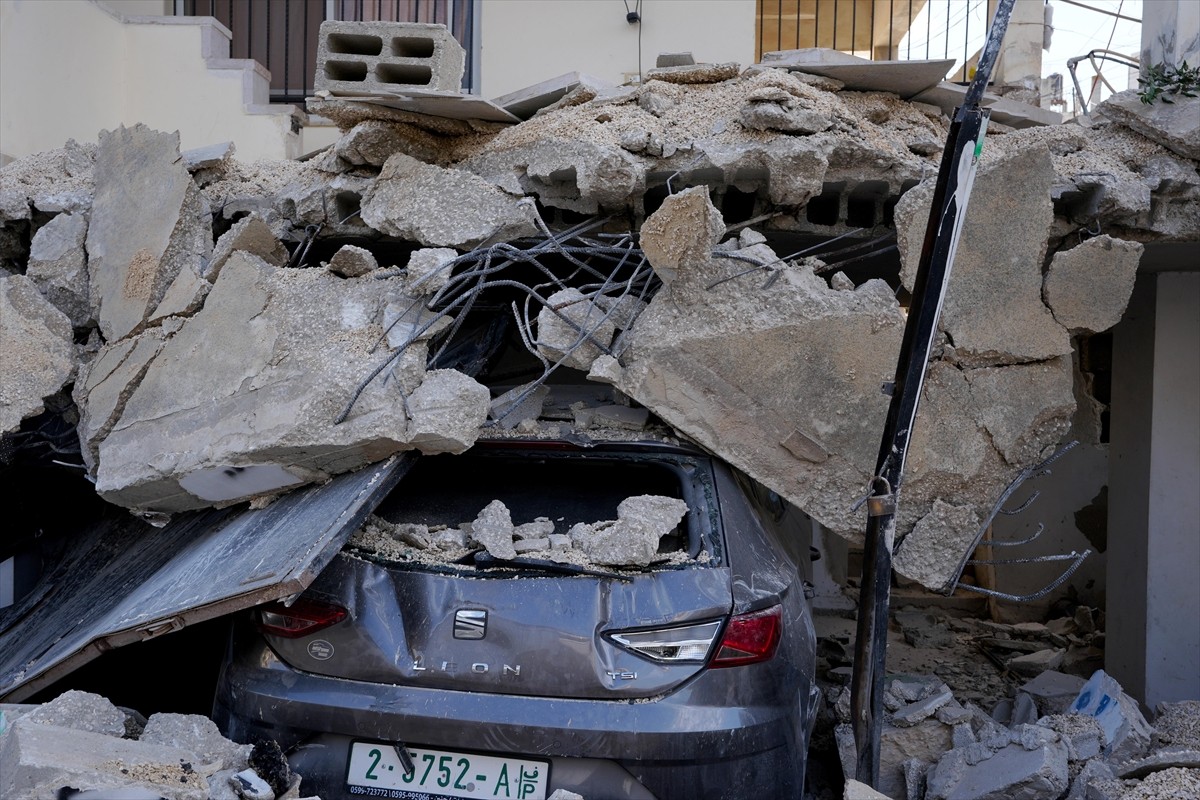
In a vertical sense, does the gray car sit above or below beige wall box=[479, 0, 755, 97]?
below

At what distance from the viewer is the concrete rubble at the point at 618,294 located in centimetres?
362

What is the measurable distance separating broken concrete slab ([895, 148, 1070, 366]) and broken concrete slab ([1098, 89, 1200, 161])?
1041 mm

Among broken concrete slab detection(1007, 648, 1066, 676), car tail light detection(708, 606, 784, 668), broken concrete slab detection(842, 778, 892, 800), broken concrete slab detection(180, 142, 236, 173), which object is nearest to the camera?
broken concrete slab detection(842, 778, 892, 800)

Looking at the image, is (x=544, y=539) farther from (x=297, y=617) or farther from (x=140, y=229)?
(x=140, y=229)

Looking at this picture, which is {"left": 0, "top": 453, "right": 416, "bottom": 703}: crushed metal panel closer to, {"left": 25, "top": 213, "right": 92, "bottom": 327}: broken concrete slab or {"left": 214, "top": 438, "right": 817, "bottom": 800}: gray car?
{"left": 214, "top": 438, "right": 817, "bottom": 800}: gray car

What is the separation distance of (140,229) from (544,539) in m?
2.35

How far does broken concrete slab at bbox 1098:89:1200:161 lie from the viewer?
4.39m

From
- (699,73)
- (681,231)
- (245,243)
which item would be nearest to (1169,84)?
(699,73)

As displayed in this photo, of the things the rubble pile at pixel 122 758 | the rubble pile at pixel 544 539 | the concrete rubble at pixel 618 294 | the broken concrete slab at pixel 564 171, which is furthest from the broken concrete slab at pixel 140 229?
the rubble pile at pixel 122 758

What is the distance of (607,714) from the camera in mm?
2812

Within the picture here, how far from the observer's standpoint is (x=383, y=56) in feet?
13.8

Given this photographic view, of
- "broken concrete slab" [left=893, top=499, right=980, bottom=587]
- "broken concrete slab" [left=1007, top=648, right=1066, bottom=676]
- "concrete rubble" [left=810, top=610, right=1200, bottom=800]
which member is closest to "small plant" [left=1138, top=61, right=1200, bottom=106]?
"broken concrete slab" [left=893, top=499, right=980, bottom=587]

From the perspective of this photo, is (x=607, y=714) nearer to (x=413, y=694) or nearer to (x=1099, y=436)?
(x=413, y=694)

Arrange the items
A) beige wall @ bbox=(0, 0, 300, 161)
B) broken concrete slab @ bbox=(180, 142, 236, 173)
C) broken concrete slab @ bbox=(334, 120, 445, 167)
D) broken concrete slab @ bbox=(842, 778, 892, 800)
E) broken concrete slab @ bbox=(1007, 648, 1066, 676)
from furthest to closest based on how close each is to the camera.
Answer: beige wall @ bbox=(0, 0, 300, 161) → broken concrete slab @ bbox=(1007, 648, 1066, 676) → broken concrete slab @ bbox=(180, 142, 236, 173) → broken concrete slab @ bbox=(334, 120, 445, 167) → broken concrete slab @ bbox=(842, 778, 892, 800)
